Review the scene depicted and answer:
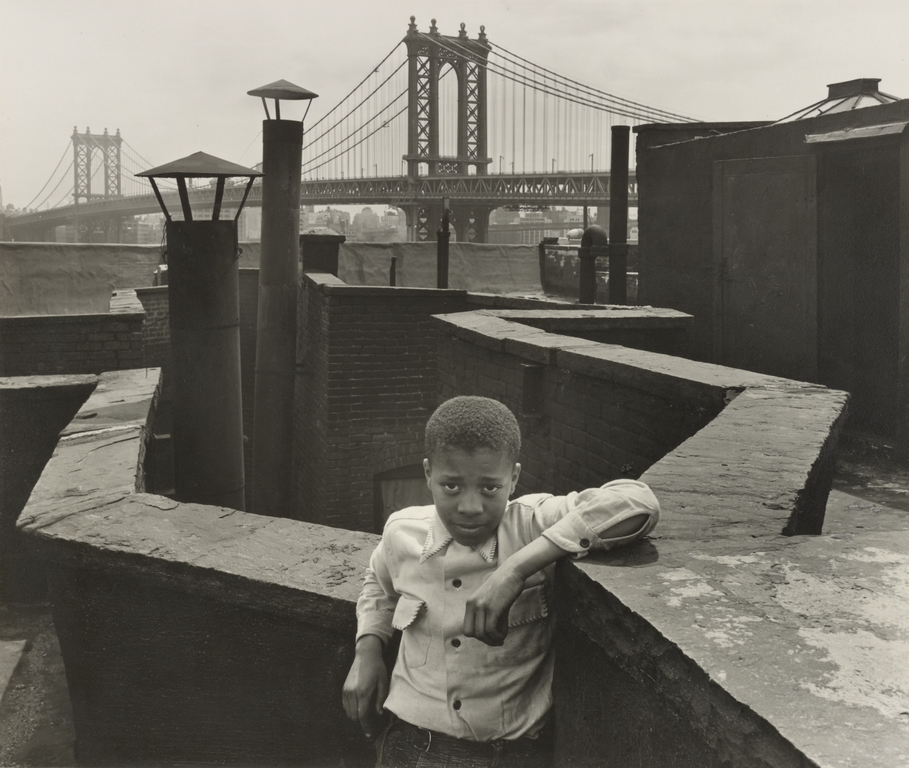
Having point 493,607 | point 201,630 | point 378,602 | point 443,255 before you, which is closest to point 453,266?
point 443,255

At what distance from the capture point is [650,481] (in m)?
2.69

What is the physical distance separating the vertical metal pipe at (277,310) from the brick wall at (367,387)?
32.3 inches

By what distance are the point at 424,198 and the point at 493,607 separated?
1308 inches

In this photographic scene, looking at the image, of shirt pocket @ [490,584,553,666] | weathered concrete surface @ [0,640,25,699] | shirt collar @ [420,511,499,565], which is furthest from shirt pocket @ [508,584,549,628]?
weathered concrete surface @ [0,640,25,699]

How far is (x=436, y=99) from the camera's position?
2814cm

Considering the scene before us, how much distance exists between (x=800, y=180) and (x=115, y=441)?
18.4 ft

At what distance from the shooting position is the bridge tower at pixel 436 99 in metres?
26.5

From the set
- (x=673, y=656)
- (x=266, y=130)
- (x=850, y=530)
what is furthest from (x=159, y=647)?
(x=266, y=130)

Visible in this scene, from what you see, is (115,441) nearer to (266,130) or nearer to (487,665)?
(487,665)

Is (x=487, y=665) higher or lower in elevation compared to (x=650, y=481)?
lower

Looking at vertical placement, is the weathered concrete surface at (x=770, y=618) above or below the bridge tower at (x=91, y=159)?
below

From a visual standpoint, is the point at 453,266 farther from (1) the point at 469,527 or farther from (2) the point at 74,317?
(1) the point at 469,527

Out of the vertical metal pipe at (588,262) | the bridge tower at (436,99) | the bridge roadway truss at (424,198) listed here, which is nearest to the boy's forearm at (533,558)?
the vertical metal pipe at (588,262)

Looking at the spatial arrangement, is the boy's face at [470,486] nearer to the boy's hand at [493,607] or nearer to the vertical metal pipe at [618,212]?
the boy's hand at [493,607]
